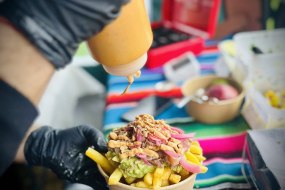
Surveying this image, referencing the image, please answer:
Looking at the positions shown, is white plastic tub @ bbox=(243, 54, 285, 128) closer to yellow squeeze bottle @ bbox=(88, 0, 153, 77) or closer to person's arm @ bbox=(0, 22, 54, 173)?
yellow squeeze bottle @ bbox=(88, 0, 153, 77)

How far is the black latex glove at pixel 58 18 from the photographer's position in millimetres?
702

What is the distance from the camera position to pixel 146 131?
0.95 meters

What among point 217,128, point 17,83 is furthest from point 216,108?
point 17,83

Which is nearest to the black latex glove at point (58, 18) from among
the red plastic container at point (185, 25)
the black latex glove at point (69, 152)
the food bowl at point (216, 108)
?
the black latex glove at point (69, 152)

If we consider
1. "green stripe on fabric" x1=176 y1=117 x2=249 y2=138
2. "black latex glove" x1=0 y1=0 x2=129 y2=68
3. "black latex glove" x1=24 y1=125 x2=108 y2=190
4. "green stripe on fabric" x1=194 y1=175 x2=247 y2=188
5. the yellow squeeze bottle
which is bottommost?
"green stripe on fabric" x1=176 y1=117 x2=249 y2=138

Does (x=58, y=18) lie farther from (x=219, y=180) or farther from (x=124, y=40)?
(x=219, y=180)

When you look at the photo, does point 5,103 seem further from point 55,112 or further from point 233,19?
point 233,19

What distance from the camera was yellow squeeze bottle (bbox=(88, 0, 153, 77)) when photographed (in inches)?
31.8

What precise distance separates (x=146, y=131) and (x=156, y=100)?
0.72m

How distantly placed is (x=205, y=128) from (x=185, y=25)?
100cm

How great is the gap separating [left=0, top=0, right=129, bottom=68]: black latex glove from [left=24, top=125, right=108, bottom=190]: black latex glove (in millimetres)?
443

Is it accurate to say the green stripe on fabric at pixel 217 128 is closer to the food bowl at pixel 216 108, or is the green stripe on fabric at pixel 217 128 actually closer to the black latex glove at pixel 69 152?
the food bowl at pixel 216 108

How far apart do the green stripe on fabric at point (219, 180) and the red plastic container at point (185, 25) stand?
957 millimetres

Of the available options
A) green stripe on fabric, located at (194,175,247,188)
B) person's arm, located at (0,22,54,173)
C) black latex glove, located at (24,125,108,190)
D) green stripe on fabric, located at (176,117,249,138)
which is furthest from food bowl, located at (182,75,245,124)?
person's arm, located at (0,22,54,173)
